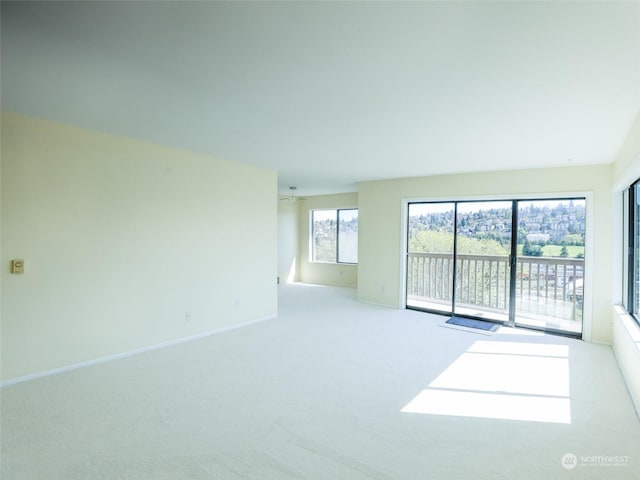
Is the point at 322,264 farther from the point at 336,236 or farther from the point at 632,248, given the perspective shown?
→ the point at 632,248

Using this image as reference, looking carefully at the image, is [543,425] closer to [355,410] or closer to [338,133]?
[355,410]

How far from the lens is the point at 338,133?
334cm

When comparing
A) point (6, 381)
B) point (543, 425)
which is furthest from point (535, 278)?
point (6, 381)

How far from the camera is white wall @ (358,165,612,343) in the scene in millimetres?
4375

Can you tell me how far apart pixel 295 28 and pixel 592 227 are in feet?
15.2

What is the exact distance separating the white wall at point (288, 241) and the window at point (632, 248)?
6677mm

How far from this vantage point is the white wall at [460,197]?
14.4 feet

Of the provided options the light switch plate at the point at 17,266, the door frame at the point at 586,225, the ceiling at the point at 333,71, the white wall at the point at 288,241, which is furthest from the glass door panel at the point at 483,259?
the light switch plate at the point at 17,266

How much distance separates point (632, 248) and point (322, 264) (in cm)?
622

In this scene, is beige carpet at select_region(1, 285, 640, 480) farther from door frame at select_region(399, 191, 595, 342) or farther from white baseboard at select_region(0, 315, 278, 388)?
door frame at select_region(399, 191, 595, 342)

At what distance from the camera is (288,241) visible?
9117 mm

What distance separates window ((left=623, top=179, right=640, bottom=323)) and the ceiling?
659mm

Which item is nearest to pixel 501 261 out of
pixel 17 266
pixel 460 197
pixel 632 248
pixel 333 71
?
pixel 460 197

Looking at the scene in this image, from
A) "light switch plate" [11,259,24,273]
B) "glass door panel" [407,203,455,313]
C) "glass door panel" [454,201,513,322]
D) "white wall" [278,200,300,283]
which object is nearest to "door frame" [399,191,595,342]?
"glass door panel" [454,201,513,322]
